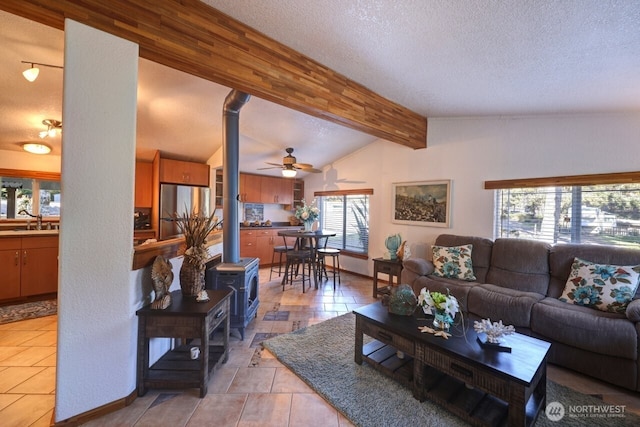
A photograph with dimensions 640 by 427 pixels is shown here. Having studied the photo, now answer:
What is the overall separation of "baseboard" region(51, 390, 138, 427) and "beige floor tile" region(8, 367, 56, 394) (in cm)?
49

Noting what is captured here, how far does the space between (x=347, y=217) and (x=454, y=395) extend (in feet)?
13.1

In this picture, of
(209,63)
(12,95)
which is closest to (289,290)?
(209,63)

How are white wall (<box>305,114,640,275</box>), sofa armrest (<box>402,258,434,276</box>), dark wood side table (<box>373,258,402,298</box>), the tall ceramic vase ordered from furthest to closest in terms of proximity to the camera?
dark wood side table (<box>373,258,402,298</box>) < sofa armrest (<box>402,258,434,276</box>) < white wall (<box>305,114,640,275</box>) < the tall ceramic vase

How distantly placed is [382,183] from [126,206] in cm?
394

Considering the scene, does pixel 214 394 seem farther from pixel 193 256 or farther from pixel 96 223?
pixel 96 223

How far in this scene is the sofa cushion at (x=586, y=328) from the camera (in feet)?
6.17

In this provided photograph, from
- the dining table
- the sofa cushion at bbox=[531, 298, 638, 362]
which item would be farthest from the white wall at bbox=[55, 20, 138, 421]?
the sofa cushion at bbox=[531, 298, 638, 362]

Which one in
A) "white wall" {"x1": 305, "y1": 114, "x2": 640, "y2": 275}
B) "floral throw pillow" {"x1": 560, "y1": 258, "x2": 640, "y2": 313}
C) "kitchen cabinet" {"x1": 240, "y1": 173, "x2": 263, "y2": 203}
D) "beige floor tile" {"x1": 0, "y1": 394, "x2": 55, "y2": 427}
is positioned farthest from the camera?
"kitchen cabinet" {"x1": 240, "y1": 173, "x2": 263, "y2": 203}

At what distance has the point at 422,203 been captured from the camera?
4121mm

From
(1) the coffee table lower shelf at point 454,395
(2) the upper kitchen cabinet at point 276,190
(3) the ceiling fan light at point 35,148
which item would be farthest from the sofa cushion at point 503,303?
(3) the ceiling fan light at point 35,148

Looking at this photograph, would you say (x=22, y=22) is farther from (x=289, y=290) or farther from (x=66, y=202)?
(x=289, y=290)

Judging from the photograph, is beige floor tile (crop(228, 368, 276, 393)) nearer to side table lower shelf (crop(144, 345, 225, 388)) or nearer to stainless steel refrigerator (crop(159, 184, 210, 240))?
side table lower shelf (crop(144, 345, 225, 388))

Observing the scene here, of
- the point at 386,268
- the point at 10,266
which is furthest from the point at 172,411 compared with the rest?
the point at 10,266

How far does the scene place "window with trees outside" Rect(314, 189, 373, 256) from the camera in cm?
518
